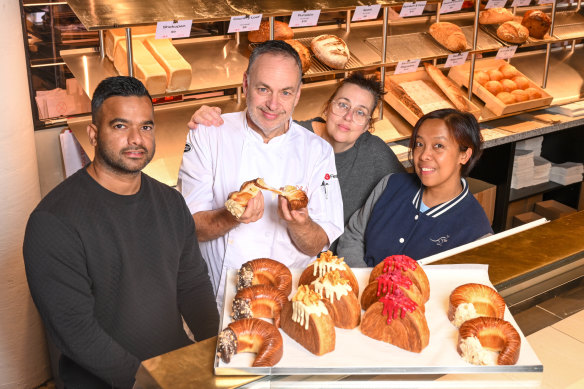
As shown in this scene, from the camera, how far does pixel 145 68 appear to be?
2.60 meters

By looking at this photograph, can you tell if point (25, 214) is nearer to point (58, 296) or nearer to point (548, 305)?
point (58, 296)

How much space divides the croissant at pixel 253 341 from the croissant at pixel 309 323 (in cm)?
4

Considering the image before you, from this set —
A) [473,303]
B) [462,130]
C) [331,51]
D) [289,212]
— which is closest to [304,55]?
[331,51]

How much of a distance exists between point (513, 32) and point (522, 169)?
99cm

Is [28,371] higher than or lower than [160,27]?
lower

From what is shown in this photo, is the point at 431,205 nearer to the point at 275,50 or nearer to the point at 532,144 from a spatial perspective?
the point at 275,50

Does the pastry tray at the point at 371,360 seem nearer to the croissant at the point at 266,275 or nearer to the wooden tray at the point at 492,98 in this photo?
the croissant at the point at 266,275

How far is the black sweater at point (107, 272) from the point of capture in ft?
4.65

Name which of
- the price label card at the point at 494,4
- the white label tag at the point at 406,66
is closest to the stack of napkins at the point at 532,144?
the price label card at the point at 494,4

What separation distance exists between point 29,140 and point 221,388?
1.95 meters

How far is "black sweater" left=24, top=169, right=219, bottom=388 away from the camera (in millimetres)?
1416

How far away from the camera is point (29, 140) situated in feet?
8.60

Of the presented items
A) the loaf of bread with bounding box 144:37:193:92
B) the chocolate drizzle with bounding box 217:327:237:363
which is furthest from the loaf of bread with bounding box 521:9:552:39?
the chocolate drizzle with bounding box 217:327:237:363

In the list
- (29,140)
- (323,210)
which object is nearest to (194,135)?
(323,210)
